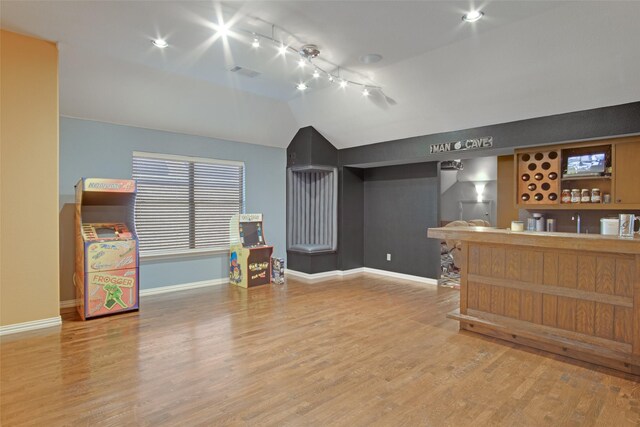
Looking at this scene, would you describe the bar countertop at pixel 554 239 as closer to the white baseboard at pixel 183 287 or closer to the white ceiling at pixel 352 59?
the white ceiling at pixel 352 59

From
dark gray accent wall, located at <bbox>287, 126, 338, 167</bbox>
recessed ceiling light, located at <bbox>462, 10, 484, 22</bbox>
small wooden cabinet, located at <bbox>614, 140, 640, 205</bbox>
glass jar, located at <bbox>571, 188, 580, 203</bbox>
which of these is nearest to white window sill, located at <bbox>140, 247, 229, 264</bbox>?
dark gray accent wall, located at <bbox>287, 126, 338, 167</bbox>

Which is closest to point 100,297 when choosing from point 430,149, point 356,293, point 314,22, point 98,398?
point 98,398

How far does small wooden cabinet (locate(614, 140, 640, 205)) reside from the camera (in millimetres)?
4090

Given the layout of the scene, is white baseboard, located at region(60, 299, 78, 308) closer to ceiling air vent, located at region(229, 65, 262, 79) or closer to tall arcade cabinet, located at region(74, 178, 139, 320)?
tall arcade cabinet, located at region(74, 178, 139, 320)

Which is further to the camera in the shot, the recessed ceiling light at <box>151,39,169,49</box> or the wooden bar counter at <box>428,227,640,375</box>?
the recessed ceiling light at <box>151,39,169,49</box>

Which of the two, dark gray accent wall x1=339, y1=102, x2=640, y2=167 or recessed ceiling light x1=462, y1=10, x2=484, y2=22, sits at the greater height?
recessed ceiling light x1=462, y1=10, x2=484, y2=22

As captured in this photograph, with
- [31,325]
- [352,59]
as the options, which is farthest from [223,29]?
[31,325]

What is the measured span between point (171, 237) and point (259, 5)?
3.92 meters

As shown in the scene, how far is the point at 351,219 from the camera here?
23.5 feet

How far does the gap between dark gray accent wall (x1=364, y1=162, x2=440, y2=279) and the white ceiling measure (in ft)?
3.75

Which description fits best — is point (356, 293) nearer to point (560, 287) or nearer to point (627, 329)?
point (560, 287)

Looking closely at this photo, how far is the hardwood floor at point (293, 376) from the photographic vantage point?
2330 millimetres

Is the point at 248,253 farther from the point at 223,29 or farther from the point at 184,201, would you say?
the point at 223,29

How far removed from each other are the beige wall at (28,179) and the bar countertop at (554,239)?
4309mm
